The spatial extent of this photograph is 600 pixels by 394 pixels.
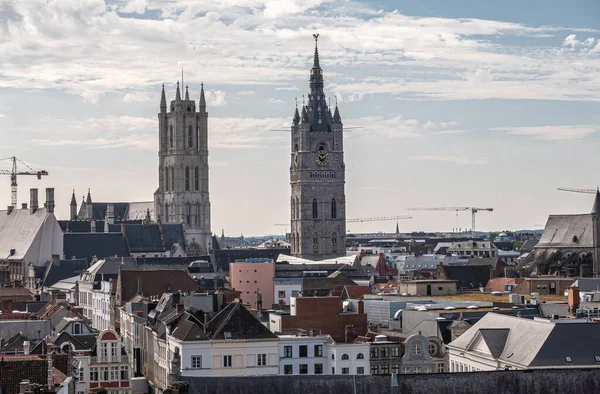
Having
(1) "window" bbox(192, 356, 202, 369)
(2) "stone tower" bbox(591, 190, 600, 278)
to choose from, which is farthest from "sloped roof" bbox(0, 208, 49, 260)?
(1) "window" bbox(192, 356, 202, 369)

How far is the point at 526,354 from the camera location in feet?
261

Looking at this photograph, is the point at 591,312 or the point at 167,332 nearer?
the point at 167,332

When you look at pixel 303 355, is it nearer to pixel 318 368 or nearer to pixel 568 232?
pixel 318 368

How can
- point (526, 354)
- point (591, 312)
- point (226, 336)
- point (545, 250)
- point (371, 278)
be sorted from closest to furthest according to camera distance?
point (526, 354) < point (226, 336) < point (591, 312) < point (371, 278) < point (545, 250)

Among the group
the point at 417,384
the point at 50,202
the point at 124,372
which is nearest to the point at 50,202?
the point at 50,202

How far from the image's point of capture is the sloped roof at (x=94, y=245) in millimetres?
189375

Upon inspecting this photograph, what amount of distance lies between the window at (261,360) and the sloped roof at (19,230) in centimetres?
9870

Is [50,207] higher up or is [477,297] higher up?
[50,207]

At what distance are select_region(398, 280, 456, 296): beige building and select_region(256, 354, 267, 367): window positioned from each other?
148 ft

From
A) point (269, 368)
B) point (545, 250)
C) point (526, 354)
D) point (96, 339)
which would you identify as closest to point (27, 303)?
point (96, 339)

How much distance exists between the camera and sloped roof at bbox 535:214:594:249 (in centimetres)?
17600

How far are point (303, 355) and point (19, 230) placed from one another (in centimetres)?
10395

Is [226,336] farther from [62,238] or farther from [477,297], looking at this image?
[62,238]

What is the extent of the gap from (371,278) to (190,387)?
107m
